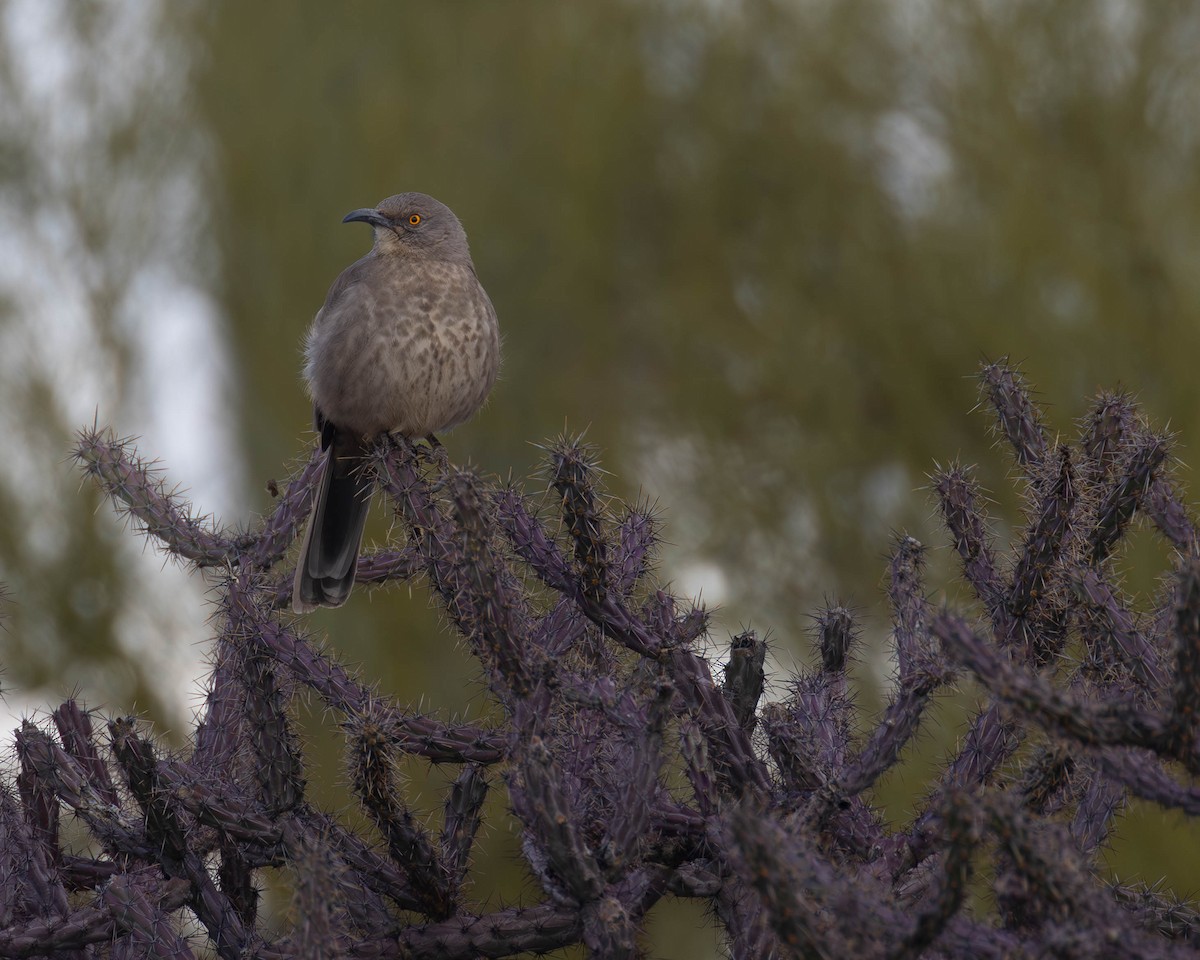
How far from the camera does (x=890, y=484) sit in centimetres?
977

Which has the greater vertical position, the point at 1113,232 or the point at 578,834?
the point at 1113,232

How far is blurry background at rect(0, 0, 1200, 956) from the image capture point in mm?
9422

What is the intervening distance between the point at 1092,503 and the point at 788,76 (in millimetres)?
7933

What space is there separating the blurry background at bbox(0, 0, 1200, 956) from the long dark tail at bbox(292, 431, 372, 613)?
4.50 metres

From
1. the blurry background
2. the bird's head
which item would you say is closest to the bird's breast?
the bird's head

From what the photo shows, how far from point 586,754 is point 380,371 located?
5.24 ft

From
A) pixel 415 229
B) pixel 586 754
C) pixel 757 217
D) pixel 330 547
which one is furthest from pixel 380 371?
pixel 757 217

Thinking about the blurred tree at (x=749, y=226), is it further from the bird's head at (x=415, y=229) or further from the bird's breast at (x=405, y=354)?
the bird's breast at (x=405, y=354)

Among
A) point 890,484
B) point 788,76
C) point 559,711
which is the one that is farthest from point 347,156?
point 559,711

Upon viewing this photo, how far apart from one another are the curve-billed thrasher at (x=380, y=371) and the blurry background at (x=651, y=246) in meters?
4.44

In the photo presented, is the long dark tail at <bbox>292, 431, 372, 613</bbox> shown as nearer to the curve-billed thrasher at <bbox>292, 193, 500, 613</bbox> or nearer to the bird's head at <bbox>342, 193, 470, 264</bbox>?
the curve-billed thrasher at <bbox>292, 193, 500, 613</bbox>

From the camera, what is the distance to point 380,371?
443cm

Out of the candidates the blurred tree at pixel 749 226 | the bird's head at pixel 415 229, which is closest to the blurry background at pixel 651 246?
the blurred tree at pixel 749 226

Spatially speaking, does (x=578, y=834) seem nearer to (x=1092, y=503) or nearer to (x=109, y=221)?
(x=1092, y=503)
